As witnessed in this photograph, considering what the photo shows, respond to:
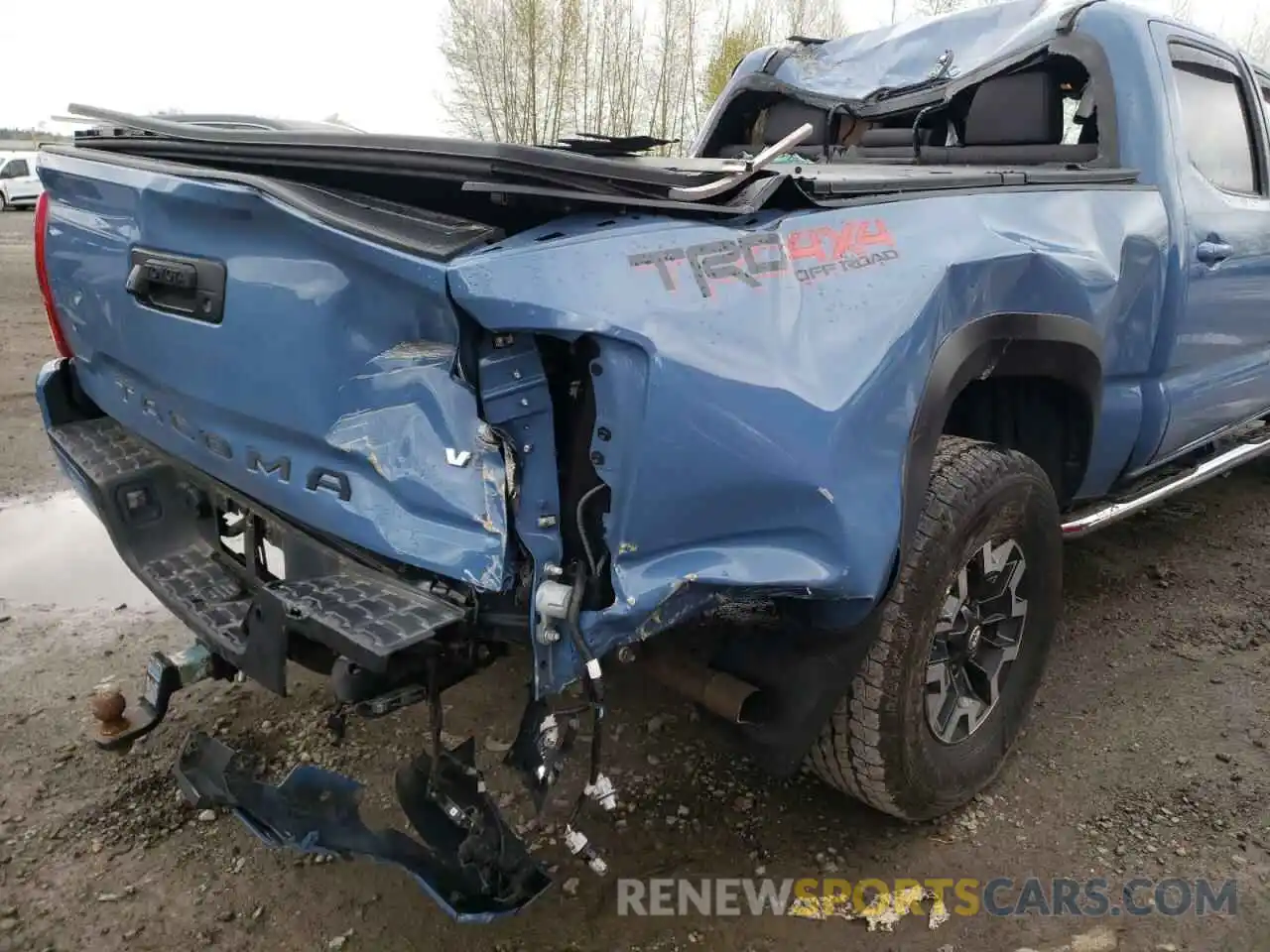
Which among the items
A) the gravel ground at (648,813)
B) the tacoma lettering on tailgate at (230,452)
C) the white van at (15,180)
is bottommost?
the white van at (15,180)

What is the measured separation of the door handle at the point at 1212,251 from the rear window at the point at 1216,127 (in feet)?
0.96

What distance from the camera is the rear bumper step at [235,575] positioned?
1.75m

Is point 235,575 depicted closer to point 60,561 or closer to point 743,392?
point 743,392

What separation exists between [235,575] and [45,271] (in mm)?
1095

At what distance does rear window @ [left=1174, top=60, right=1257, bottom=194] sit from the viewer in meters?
3.40

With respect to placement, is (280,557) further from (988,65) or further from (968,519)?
(988,65)

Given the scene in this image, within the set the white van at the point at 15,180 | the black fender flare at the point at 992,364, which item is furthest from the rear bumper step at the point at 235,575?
the white van at the point at 15,180

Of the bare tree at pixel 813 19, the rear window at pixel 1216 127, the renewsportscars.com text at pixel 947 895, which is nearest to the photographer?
the renewsportscars.com text at pixel 947 895

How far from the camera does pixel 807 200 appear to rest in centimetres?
193

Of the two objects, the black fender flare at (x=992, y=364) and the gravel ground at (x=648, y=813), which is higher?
the black fender flare at (x=992, y=364)

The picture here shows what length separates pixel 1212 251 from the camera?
323cm

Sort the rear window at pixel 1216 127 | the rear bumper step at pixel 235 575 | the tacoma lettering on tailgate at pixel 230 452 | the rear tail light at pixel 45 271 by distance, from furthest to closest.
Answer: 1. the rear window at pixel 1216 127
2. the rear tail light at pixel 45 271
3. the tacoma lettering on tailgate at pixel 230 452
4. the rear bumper step at pixel 235 575

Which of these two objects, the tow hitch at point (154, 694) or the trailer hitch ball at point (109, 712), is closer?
the tow hitch at point (154, 694)

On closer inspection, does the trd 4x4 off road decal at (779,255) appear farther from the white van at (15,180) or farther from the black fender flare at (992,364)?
the white van at (15,180)
